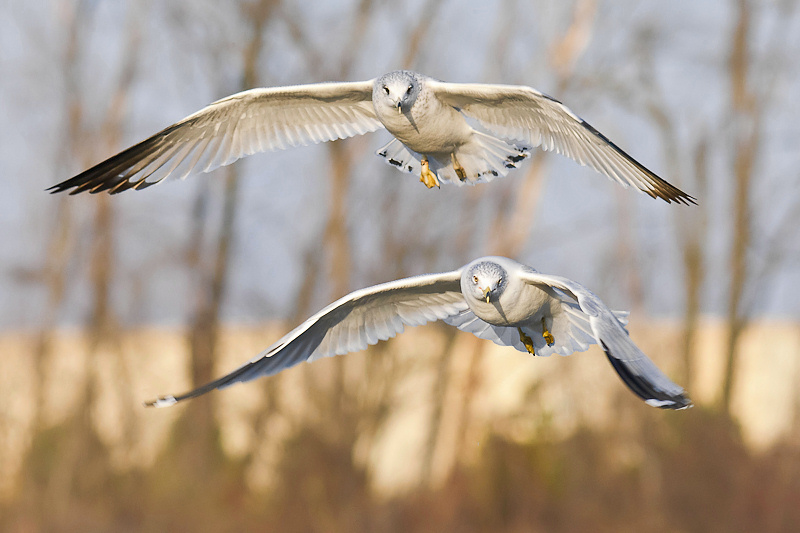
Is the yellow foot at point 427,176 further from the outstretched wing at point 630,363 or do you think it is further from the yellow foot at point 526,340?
the outstretched wing at point 630,363

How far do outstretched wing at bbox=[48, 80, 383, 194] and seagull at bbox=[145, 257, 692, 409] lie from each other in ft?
3.08

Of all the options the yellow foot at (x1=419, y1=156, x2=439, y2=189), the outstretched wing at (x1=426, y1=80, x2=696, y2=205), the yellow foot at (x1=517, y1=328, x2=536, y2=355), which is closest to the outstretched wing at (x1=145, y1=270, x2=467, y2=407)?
the yellow foot at (x1=517, y1=328, x2=536, y2=355)

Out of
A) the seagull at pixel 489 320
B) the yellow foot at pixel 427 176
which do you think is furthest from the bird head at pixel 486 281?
the yellow foot at pixel 427 176

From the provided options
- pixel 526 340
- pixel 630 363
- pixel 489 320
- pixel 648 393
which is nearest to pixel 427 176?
pixel 526 340

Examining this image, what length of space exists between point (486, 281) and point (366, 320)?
39.3 inches

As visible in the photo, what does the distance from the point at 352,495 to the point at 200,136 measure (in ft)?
22.4

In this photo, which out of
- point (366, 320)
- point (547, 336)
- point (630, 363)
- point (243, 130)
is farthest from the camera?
point (243, 130)

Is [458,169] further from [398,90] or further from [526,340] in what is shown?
[526,340]

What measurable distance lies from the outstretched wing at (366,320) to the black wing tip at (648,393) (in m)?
1.03

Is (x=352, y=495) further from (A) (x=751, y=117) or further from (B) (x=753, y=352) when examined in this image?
(A) (x=751, y=117)

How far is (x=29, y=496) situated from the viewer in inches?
433

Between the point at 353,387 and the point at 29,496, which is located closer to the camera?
the point at 353,387

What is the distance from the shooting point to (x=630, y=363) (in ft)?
8.01

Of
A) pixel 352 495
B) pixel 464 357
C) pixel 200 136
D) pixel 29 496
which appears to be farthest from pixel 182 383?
pixel 200 136
